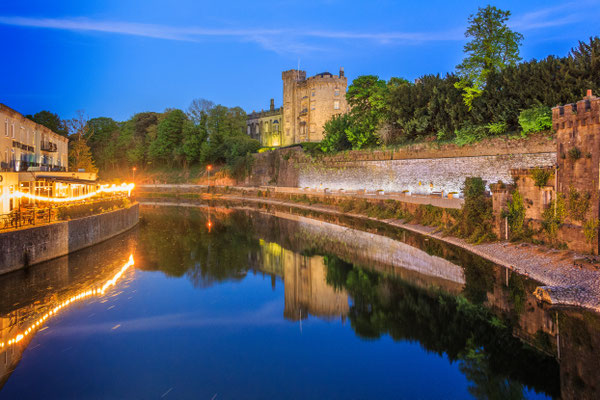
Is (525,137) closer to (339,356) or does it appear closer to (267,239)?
(267,239)

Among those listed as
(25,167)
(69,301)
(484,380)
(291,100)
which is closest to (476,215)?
(484,380)

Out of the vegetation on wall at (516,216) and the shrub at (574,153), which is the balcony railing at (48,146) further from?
the shrub at (574,153)

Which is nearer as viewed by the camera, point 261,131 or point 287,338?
point 287,338

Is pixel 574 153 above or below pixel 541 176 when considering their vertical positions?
above

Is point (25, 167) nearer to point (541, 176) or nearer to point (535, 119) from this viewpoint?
point (541, 176)

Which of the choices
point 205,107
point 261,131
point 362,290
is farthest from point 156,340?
point 261,131

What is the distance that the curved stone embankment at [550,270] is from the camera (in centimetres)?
947

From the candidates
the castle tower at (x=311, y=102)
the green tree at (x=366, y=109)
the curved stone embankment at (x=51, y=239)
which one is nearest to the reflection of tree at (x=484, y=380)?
the curved stone embankment at (x=51, y=239)

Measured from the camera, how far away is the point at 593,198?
11.5 meters

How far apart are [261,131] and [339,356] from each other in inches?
2514

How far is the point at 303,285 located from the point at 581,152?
31.5 ft

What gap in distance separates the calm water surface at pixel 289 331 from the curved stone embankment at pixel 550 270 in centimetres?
40

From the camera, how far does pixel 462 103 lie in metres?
25.2

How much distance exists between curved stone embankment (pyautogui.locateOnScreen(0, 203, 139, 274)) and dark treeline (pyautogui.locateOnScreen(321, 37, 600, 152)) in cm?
2004
